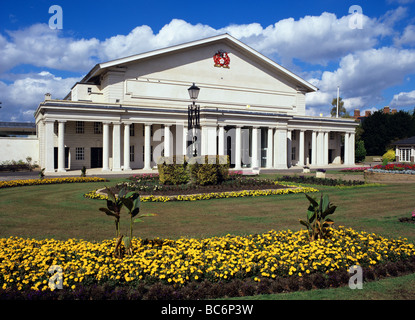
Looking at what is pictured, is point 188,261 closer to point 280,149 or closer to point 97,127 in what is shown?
point 97,127

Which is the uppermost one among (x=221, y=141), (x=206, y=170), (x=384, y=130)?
(x=384, y=130)

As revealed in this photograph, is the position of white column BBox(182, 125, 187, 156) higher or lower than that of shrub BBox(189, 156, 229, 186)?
higher

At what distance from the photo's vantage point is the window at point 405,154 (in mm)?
64506

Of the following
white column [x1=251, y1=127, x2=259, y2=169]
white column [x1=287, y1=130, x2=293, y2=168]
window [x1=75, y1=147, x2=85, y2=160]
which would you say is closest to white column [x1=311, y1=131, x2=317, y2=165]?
white column [x1=287, y1=130, x2=293, y2=168]

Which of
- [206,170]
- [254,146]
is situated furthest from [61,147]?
[254,146]

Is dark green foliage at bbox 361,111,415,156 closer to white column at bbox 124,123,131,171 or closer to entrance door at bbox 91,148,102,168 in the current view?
white column at bbox 124,123,131,171

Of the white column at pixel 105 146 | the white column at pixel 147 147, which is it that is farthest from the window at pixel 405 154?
the white column at pixel 105 146

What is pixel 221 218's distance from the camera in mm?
13094

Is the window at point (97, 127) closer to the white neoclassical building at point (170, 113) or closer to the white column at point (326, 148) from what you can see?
the white neoclassical building at point (170, 113)

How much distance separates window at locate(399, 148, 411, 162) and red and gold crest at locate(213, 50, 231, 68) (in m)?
36.9

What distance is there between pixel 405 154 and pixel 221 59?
38413mm

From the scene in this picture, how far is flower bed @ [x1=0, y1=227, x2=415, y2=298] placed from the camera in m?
6.74

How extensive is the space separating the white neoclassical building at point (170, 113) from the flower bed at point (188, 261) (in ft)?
107
